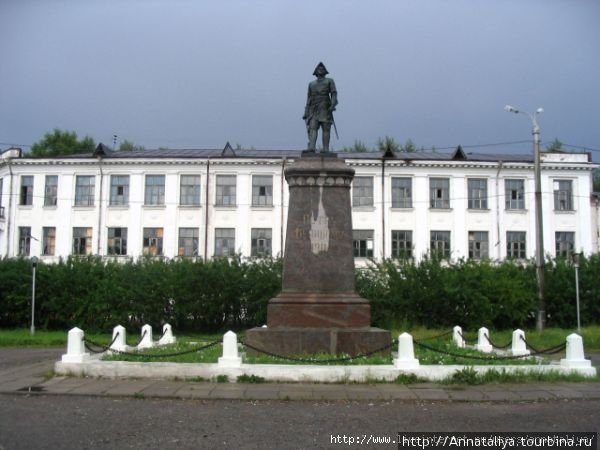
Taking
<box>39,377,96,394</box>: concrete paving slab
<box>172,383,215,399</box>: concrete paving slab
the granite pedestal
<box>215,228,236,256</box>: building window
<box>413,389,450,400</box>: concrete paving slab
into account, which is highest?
<box>215,228,236,256</box>: building window

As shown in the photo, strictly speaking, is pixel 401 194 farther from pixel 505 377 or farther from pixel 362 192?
pixel 505 377

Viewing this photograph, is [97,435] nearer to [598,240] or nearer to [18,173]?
[18,173]

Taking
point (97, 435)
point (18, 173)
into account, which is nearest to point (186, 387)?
point (97, 435)

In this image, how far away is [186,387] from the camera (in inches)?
484

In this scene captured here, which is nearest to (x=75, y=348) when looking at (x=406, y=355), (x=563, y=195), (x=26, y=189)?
(x=406, y=355)

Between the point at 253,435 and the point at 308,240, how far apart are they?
710 cm

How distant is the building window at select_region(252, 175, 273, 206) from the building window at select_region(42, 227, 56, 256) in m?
13.4

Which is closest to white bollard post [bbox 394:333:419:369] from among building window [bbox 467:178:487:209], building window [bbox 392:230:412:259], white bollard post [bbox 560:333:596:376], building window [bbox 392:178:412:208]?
white bollard post [bbox 560:333:596:376]

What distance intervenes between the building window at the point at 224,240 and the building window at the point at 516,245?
17957 mm

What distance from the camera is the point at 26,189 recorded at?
145 feet

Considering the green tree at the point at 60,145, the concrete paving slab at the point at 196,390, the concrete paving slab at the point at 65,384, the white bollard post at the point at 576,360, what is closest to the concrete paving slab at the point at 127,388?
the concrete paving slab at the point at 65,384

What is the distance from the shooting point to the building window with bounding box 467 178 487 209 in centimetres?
4369

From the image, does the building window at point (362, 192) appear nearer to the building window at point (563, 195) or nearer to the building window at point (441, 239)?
the building window at point (441, 239)

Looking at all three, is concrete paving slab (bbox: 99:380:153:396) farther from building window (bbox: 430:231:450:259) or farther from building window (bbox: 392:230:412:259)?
building window (bbox: 430:231:450:259)
